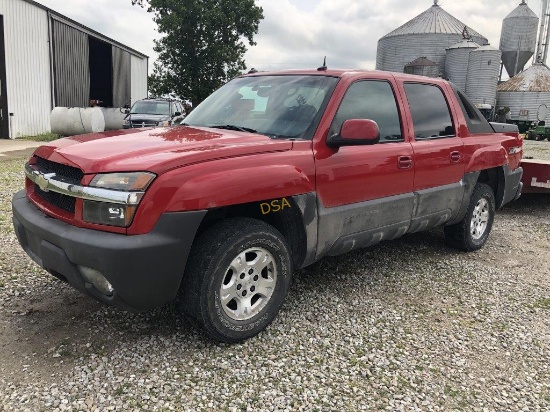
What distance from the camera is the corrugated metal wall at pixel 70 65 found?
19.9 m

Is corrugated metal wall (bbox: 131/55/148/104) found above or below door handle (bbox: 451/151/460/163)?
above

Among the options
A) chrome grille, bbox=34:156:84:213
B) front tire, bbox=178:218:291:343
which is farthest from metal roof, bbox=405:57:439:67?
chrome grille, bbox=34:156:84:213

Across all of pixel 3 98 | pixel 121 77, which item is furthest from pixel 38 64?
pixel 121 77

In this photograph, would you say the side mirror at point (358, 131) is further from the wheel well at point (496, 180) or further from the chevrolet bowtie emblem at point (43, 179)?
the wheel well at point (496, 180)

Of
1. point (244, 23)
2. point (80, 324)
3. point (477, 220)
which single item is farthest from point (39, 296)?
point (244, 23)

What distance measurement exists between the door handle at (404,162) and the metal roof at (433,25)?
42.4 meters

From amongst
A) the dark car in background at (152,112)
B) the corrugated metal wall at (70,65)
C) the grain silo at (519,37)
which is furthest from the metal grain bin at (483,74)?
the corrugated metal wall at (70,65)

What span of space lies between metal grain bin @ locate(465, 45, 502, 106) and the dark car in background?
1115 inches

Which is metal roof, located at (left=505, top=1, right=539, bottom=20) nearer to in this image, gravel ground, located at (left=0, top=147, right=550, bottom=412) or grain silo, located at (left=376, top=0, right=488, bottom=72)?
grain silo, located at (left=376, top=0, right=488, bottom=72)

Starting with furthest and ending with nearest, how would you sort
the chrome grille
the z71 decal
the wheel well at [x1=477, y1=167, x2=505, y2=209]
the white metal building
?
the white metal building < the wheel well at [x1=477, y1=167, x2=505, y2=209] < the z71 decal < the chrome grille

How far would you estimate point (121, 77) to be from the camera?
1107 inches

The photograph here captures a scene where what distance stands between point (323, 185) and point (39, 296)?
7.80ft

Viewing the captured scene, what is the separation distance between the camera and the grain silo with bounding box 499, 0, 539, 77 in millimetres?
46188

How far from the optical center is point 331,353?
309 cm
